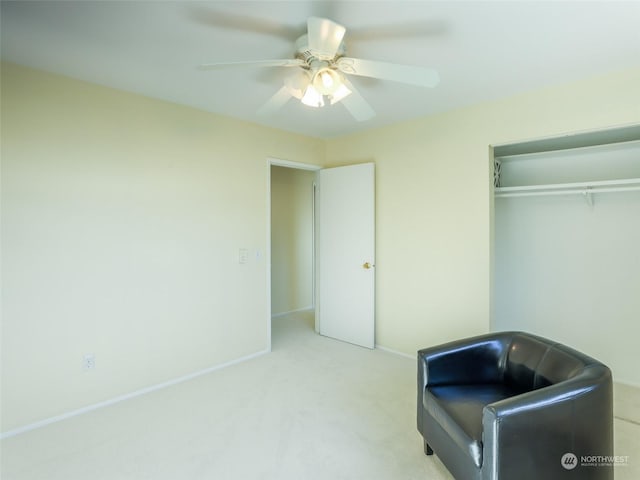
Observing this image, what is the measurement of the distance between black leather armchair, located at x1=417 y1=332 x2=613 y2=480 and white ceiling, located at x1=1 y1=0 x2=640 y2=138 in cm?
171

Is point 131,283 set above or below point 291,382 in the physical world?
above

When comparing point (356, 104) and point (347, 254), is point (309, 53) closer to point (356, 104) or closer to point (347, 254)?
point (356, 104)

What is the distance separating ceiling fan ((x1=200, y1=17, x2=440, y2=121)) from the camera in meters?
1.52

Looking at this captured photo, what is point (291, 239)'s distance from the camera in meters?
5.28

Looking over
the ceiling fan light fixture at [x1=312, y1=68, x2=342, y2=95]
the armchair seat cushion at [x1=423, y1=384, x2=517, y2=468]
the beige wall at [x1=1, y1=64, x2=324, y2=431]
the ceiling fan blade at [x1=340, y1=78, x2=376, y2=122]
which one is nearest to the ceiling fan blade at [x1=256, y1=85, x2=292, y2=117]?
the ceiling fan light fixture at [x1=312, y1=68, x2=342, y2=95]

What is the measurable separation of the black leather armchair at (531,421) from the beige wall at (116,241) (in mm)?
2094

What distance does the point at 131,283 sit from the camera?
2.64m

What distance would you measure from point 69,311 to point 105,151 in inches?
47.0

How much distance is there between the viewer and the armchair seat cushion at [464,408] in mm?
1425

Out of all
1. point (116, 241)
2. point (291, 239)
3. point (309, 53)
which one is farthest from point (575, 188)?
point (116, 241)

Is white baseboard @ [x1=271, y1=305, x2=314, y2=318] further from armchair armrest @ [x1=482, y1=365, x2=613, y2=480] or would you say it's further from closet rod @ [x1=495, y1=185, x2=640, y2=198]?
armchair armrest @ [x1=482, y1=365, x2=613, y2=480]

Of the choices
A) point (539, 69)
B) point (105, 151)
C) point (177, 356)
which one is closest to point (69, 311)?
point (177, 356)

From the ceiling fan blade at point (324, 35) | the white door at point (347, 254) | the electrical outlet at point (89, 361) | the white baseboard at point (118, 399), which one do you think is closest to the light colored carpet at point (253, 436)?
the white baseboard at point (118, 399)

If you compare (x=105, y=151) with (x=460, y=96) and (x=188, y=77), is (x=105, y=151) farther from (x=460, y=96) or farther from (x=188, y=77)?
(x=460, y=96)
